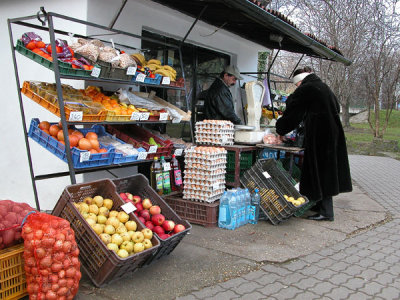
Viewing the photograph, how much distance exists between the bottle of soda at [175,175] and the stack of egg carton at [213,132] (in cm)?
51

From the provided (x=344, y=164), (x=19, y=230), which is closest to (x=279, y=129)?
(x=344, y=164)

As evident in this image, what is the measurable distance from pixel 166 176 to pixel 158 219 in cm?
145

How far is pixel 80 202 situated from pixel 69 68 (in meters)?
1.42

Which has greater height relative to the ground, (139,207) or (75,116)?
(75,116)

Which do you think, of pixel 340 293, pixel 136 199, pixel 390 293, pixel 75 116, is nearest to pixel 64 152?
pixel 75 116

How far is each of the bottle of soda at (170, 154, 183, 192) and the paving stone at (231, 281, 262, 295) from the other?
218 centimetres

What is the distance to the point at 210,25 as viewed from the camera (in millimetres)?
7555

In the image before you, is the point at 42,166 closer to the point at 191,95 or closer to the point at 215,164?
the point at 215,164

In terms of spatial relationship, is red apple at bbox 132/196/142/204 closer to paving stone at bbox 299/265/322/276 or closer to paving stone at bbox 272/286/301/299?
paving stone at bbox 272/286/301/299

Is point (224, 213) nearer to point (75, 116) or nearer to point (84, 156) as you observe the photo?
point (84, 156)

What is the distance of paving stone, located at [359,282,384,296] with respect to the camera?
3586 millimetres

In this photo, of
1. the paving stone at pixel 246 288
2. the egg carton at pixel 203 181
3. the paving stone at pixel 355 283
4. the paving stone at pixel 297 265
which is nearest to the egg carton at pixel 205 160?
the egg carton at pixel 203 181

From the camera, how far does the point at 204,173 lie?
522cm

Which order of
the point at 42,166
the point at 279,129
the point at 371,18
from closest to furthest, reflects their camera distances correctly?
the point at 42,166, the point at 279,129, the point at 371,18
